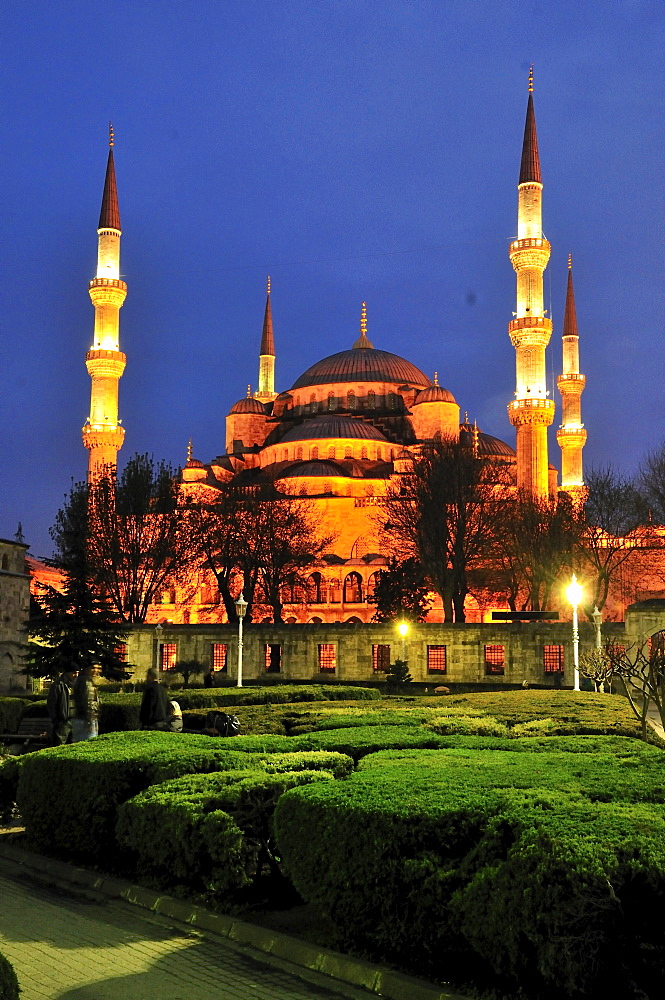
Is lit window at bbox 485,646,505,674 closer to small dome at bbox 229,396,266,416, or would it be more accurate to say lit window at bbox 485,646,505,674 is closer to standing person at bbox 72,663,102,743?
standing person at bbox 72,663,102,743

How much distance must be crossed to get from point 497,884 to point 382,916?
93cm

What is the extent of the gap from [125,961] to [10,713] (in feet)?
41.4

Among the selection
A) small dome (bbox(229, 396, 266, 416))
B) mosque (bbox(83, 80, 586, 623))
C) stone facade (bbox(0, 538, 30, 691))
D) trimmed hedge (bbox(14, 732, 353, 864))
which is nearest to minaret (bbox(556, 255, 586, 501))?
mosque (bbox(83, 80, 586, 623))

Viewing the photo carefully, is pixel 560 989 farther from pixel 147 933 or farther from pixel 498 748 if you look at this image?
pixel 498 748

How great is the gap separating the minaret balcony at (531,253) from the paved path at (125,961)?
156 ft

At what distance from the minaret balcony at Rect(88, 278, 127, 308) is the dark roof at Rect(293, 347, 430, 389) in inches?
844

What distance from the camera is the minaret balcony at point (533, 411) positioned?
163ft

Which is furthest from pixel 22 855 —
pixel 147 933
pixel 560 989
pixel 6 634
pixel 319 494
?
pixel 319 494

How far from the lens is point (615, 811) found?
216 inches

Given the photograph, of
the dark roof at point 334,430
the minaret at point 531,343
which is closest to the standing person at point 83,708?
the minaret at point 531,343

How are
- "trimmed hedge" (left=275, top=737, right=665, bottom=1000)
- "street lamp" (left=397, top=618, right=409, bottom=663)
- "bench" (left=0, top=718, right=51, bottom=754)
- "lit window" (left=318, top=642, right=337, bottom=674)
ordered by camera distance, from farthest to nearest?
"lit window" (left=318, top=642, right=337, bottom=674) < "street lamp" (left=397, top=618, right=409, bottom=663) < "bench" (left=0, top=718, right=51, bottom=754) < "trimmed hedge" (left=275, top=737, right=665, bottom=1000)

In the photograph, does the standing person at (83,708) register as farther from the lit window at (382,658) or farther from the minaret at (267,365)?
the minaret at (267,365)

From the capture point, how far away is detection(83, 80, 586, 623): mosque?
50.8 m

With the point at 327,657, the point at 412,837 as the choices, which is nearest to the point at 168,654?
the point at 327,657
